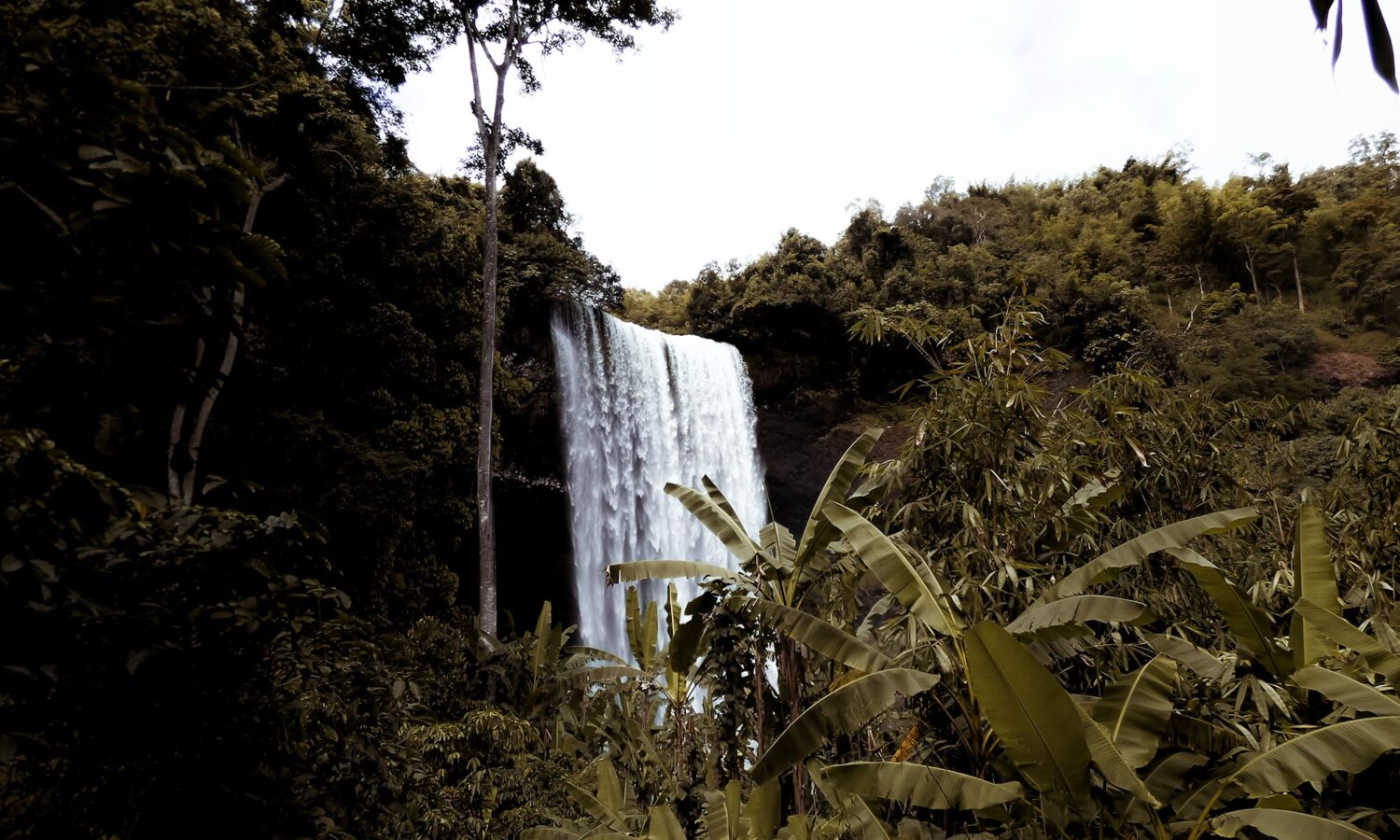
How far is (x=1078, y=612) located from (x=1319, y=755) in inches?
37.9

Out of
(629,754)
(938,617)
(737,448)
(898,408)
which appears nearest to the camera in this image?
(938,617)

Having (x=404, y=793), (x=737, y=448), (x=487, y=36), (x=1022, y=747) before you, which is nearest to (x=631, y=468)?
(x=737, y=448)

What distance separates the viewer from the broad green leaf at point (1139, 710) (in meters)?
2.96

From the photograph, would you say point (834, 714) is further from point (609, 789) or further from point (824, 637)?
point (609, 789)

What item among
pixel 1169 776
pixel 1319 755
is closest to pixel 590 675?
pixel 1169 776

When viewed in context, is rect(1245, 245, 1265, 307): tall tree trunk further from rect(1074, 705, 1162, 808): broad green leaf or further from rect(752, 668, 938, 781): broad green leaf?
rect(752, 668, 938, 781): broad green leaf

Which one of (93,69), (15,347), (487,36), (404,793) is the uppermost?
(487,36)

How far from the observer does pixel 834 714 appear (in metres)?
3.33

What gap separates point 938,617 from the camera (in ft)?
11.5

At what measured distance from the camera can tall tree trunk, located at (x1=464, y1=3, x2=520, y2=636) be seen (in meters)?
10.4

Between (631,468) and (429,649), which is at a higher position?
(631,468)

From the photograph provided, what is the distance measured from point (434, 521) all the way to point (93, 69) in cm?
1055

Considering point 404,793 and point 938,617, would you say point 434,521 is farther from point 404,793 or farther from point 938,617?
point 938,617

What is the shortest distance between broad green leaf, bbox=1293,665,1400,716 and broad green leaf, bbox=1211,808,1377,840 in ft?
1.66
